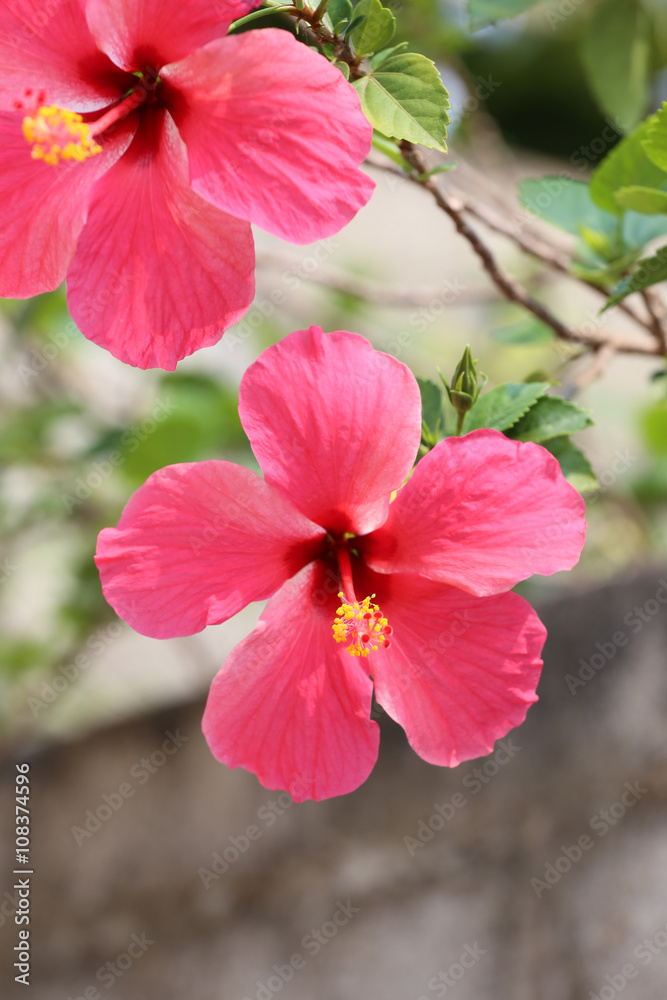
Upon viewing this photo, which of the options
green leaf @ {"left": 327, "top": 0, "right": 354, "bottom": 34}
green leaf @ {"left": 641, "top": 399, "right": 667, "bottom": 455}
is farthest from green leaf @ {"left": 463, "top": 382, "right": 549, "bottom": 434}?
green leaf @ {"left": 641, "top": 399, "right": 667, "bottom": 455}

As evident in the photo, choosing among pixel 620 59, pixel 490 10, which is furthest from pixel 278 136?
pixel 620 59

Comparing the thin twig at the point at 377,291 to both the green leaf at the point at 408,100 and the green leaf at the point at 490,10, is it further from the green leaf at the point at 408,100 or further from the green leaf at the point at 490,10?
the green leaf at the point at 408,100

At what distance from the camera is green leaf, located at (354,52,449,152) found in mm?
631

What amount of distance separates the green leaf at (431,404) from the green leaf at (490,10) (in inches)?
25.2

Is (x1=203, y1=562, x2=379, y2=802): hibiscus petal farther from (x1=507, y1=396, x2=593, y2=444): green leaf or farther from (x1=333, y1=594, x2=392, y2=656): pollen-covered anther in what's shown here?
(x1=507, y1=396, x2=593, y2=444): green leaf

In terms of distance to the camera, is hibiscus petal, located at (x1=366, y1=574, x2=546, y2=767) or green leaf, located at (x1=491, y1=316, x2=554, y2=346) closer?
hibiscus petal, located at (x1=366, y1=574, x2=546, y2=767)

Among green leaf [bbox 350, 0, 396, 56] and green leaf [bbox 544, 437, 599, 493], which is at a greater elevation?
green leaf [bbox 350, 0, 396, 56]

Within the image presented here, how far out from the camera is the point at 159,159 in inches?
25.3

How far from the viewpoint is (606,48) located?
1.27m

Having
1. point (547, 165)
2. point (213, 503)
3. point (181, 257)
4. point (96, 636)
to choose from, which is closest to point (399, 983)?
point (96, 636)

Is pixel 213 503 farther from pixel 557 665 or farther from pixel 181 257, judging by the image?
pixel 557 665

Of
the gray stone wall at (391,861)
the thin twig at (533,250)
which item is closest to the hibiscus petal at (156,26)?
the thin twig at (533,250)

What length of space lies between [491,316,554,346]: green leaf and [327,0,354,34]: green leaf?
1.90 ft

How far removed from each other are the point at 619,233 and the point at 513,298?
20 centimetres
